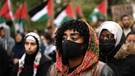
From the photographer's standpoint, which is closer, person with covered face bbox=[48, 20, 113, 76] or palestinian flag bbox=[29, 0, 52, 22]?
person with covered face bbox=[48, 20, 113, 76]

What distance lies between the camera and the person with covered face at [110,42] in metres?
6.37

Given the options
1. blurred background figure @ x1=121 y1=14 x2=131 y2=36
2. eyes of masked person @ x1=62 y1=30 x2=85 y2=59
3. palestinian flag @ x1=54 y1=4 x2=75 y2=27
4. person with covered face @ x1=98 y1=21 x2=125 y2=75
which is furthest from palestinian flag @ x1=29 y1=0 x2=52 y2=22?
eyes of masked person @ x1=62 y1=30 x2=85 y2=59

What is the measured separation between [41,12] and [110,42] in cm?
943

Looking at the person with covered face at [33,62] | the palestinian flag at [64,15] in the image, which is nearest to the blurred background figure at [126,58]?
the person with covered face at [33,62]

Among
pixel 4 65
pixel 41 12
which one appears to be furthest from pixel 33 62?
pixel 41 12

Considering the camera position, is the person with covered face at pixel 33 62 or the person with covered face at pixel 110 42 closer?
the person with covered face at pixel 110 42

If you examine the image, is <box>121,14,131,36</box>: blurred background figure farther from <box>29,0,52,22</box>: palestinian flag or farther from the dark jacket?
<box>29,0,52,22</box>: palestinian flag

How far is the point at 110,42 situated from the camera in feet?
21.2

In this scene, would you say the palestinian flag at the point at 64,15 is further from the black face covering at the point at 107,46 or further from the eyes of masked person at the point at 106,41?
the black face covering at the point at 107,46

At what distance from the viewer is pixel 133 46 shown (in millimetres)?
6746

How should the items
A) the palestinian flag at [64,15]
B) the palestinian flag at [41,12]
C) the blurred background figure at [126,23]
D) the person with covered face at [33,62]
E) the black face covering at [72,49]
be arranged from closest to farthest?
the black face covering at [72,49] < the person with covered face at [33,62] < the blurred background figure at [126,23] < the palestinian flag at [41,12] < the palestinian flag at [64,15]

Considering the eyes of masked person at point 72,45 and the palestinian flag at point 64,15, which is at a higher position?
the palestinian flag at point 64,15

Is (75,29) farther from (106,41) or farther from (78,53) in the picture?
(106,41)

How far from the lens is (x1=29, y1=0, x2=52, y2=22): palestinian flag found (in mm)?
15602
